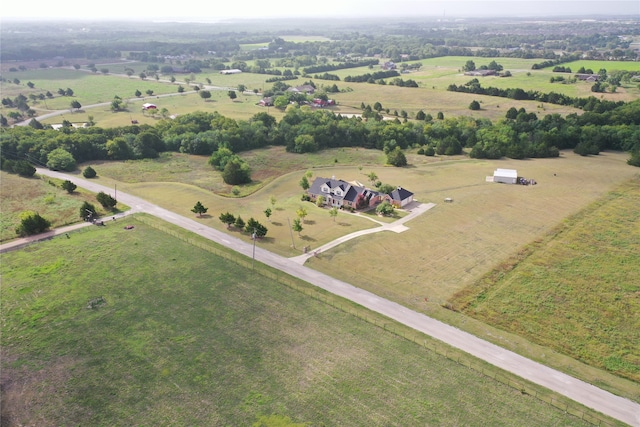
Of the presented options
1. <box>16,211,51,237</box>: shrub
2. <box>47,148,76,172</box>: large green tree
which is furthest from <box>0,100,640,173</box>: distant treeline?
<box>16,211,51,237</box>: shrub

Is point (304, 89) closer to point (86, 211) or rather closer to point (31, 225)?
point (86, 211)

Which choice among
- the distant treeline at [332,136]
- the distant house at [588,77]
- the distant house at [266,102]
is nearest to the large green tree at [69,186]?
the distant treeline at [332,136]

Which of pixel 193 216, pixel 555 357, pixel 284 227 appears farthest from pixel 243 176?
pixel 555 357

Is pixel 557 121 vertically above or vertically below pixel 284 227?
above

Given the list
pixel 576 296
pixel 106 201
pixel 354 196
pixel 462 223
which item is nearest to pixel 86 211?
pixel 106 201

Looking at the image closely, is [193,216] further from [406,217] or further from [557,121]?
[557,121]

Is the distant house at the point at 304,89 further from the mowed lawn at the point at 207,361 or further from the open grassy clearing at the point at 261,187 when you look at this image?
the mowed lawn at the point at 207,361
